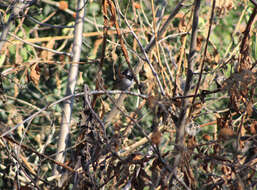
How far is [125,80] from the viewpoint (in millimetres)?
1924

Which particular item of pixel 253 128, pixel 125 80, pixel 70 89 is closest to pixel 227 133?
pixel 253 128

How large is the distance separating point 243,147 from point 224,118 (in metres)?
0.16

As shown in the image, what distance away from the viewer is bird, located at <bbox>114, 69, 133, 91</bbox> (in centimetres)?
186

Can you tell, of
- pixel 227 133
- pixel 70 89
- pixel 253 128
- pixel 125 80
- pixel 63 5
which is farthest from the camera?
pixel 63 5

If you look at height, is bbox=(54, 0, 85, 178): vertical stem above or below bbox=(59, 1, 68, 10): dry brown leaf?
below

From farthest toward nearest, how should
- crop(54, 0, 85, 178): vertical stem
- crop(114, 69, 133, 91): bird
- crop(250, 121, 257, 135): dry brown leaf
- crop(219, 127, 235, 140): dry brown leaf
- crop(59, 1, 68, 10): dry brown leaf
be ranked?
crop(59, 1, 68, 10): dry brown leaf, crop(54, 0, 85, 178): vertical stem, crop(114, 69, 133, 91): bird, crop(250, 121, 257, 135): dry brown leaf, crop(219, 127, 235, 140): dry brown leaf

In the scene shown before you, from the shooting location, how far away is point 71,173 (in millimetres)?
1606

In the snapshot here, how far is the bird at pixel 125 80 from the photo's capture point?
6.11ft

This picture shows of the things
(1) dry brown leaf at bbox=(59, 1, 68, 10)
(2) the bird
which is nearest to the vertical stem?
(2) the bird

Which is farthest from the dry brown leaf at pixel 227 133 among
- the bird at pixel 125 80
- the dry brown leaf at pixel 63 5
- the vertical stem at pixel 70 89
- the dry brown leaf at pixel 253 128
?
the dry brown leaf at pixel 63 5

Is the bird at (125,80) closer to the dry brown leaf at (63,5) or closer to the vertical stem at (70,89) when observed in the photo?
the vertical stem at (70,89)

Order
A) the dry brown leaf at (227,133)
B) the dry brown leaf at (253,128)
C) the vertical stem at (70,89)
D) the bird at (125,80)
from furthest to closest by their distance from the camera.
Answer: the vertical stem at (70,89) < the bird at (125,80) < the dry brown leaf at (253,128) < the dry brown leaf at (227,133)

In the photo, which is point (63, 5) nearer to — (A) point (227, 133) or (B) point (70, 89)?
(B) point (70, 89)

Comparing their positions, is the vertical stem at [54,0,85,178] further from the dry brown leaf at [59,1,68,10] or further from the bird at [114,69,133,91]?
the dry brown leaf at [59,1,68,10]
